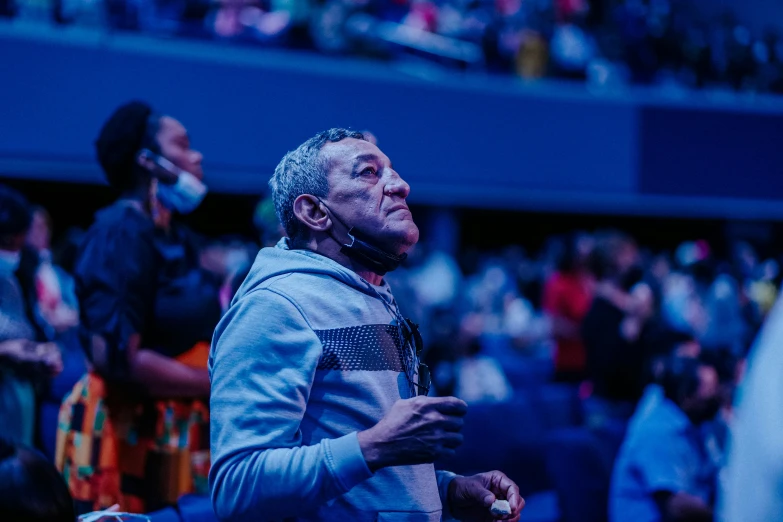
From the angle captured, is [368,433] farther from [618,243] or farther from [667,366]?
[618,243]

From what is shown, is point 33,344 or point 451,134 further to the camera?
point 451,134

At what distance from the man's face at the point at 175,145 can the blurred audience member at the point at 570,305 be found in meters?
3.85

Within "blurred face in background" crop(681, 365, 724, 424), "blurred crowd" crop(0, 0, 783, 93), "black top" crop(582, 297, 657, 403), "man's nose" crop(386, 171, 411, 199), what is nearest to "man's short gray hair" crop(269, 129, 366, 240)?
"man's nose" crop(386, 171, 411, 199)

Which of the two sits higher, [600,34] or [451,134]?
[600,34]

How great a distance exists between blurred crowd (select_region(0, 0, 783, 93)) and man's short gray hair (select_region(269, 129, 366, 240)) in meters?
6.91

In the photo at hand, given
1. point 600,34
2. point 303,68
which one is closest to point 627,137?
point 600,34

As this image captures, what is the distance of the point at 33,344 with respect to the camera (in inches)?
94.4

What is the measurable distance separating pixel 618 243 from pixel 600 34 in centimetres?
582

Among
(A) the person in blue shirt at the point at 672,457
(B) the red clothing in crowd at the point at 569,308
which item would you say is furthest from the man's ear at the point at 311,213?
(B) the red clothing in crowd at the point at 569,308

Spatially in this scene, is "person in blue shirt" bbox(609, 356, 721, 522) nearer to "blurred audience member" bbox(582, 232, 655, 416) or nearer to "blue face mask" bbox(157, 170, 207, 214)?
"blurred audience member" bbox(582, 232, 655, 416)

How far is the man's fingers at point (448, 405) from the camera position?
124 cm

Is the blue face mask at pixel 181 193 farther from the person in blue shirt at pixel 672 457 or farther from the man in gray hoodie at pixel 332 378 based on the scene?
the person in blue shirt at pixel 672 457

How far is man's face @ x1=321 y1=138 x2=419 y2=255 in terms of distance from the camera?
4.90 feet

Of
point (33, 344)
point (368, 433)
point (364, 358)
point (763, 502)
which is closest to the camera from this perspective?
point (763, 502)
